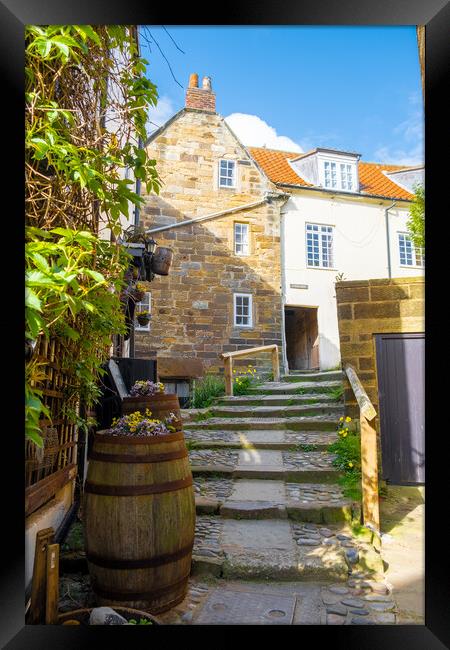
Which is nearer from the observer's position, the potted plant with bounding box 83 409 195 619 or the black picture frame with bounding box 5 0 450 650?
the black picture frame with bounding box 5 0 450 650

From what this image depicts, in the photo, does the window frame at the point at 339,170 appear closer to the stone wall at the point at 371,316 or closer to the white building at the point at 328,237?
the white building at the point at 328,237

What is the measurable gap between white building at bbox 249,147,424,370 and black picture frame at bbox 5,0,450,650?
366 inches

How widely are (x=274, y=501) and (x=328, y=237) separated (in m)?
9.71

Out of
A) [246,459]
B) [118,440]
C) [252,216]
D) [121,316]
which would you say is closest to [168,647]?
[118,440]

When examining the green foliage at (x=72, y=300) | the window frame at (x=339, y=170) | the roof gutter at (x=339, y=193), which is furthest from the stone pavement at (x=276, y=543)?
the window frame at (x=339, y=170)

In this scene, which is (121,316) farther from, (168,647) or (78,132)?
(168,647)

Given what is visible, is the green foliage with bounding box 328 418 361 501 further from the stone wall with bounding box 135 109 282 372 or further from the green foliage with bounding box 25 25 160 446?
the stone wall with bounding box 135 109 282 372

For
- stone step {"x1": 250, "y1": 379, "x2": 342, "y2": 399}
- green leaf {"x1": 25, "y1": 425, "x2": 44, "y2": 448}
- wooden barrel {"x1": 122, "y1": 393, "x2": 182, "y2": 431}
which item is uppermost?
green leaf {"x1": 25, "y1": 425, "x2": 44, "y2": 448}

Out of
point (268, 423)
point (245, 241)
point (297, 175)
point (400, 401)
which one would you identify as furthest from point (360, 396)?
point (297, 175)

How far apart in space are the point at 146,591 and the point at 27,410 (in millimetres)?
1257

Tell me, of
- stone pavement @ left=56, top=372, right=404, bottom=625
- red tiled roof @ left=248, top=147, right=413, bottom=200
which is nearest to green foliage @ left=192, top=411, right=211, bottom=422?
stone pavement @ left=56, top=372, right=404, bottom=625

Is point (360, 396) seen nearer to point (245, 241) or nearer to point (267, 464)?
point (267, 464)

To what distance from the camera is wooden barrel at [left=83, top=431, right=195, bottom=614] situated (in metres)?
2.30

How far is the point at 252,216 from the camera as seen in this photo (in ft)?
37.8
